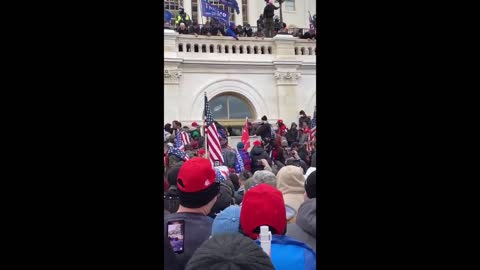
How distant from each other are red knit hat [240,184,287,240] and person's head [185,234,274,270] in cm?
74

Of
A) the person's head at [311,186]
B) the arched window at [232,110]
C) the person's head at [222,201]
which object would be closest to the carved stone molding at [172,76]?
the arched window at [232,110]

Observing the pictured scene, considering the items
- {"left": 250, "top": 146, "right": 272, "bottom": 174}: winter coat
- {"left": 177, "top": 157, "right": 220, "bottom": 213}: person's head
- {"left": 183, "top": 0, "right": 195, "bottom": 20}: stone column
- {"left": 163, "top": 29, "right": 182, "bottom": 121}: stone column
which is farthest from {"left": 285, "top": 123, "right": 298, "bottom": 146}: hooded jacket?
{"left": 177, "top": 157, "right": 220, "bottom": 213}: person's head

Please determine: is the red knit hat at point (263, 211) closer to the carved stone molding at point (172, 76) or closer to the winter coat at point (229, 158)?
the winter coat at point (229, 158)

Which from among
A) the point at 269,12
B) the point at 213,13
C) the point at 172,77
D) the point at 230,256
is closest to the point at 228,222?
the point at 230,256

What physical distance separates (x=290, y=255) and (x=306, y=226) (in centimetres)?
53

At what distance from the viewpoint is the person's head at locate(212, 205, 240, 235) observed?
305cm

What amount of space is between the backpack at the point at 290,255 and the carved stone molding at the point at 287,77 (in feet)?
42.3

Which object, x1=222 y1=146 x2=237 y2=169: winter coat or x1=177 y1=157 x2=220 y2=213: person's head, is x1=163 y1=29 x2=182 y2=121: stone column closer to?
x1=222 y1=146 x2=237 y2=169: winter coat

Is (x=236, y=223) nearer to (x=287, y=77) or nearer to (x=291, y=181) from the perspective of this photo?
(x=291, y=181)
